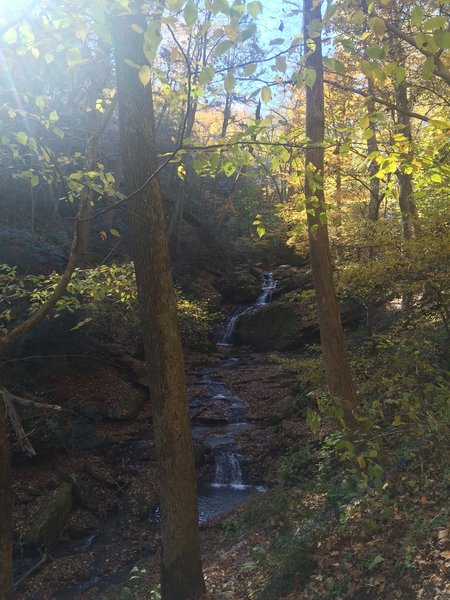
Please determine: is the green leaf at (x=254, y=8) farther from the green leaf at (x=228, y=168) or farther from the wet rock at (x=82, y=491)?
the wet rock at (x=82, y=491)

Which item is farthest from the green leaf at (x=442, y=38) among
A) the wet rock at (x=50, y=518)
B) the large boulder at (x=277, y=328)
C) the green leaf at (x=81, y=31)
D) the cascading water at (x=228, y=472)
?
the large boulder at (x=277, y=328)

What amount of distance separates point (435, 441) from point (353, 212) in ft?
33.0

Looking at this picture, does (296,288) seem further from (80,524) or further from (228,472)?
(80,524)

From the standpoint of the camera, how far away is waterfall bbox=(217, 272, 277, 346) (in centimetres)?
2297

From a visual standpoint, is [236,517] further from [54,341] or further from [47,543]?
[54,341]

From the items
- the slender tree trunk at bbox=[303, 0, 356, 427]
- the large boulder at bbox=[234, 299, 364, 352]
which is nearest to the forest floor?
the slender tree trunk at bbox=[303, 0, 356, 427]

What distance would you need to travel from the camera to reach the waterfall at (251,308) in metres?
23.0

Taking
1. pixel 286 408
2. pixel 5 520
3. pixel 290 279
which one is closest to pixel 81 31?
pixel 5 520

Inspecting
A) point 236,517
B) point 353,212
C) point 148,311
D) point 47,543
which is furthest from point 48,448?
point 353,212

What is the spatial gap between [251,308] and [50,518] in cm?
1640

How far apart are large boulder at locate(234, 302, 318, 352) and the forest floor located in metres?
4.64

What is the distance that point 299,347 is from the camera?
20.1m

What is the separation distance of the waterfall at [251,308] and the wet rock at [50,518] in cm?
1373

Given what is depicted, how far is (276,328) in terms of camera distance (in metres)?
21.6
